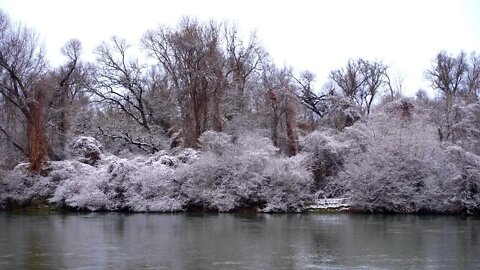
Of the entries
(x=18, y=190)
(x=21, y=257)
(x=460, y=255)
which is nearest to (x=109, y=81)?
(x=18, y=190)

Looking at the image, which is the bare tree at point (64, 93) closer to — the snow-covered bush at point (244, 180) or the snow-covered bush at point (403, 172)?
the snow-covered bush at point (244, 180)

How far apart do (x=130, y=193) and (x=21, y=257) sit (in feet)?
69.9

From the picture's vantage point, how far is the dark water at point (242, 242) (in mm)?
16875

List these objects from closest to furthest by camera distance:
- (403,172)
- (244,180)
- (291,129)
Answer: (403,172) → (244,180) → (291,129)

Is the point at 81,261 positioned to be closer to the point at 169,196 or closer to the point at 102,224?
the point at 102,224

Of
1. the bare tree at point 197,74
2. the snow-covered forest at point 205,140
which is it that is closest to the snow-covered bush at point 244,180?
the snow-covered forest at point 205,140

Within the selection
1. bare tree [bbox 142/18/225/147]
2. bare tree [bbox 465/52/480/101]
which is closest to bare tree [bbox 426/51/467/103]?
bare tree [bbox 465/52/480/101]

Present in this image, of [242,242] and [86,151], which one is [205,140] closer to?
[86,151]

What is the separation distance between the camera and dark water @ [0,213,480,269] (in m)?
16.9

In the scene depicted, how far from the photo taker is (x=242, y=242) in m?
21.8

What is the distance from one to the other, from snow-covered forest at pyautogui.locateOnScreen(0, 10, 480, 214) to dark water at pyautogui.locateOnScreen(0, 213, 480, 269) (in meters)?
4.03

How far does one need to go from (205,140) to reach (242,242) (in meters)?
19.7

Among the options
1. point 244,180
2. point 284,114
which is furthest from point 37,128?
point 284,114

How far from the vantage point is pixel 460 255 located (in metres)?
18.4
